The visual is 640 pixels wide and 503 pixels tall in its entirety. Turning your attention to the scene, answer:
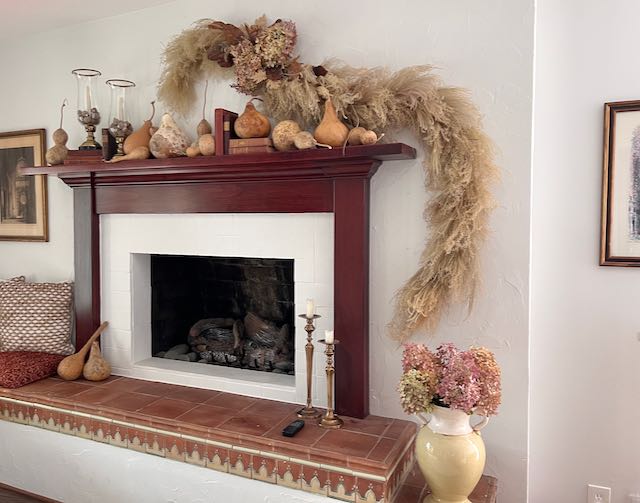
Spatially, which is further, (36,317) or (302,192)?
(36,317)

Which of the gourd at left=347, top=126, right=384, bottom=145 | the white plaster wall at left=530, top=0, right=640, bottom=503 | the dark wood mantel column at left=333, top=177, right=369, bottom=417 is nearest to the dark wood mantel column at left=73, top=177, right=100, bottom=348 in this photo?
the dark wood mantel column at left=333, top=177, right=369, bottom=417

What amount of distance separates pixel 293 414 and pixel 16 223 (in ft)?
7.18

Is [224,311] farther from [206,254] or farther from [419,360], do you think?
[419,360]

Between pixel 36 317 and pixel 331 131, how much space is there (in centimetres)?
200

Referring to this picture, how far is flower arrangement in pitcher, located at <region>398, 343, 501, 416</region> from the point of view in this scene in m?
1.75

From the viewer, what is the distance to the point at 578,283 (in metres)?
2.19

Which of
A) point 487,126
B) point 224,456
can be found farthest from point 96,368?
point 487,126

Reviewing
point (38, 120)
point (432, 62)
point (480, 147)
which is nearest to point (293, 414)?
point (480, 147)

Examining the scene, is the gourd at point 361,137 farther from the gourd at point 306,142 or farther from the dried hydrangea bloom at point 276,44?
the dried hydrangea bloom at point 276,44

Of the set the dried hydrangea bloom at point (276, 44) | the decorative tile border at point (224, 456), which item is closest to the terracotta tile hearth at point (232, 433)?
the decorative tile border at point (224, 456)

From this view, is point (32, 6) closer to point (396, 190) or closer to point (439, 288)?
point (396, 190)

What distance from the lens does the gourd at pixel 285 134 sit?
2.26 meters

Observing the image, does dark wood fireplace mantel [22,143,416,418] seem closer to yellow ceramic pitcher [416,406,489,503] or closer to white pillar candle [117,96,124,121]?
white pillar candle [117,96,124,121]

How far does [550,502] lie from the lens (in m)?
2.26
